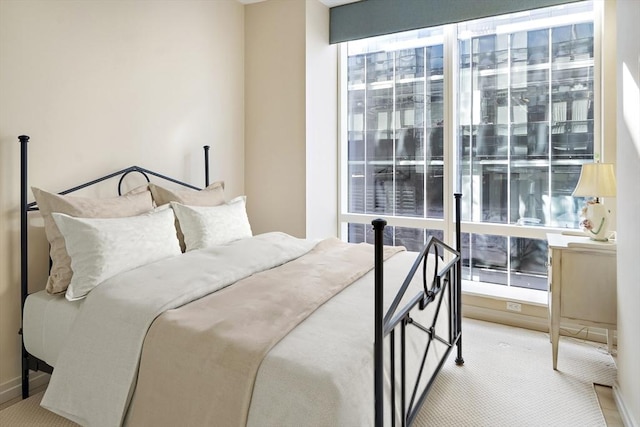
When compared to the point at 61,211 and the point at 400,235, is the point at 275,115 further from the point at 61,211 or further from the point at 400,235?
the point at 61,211

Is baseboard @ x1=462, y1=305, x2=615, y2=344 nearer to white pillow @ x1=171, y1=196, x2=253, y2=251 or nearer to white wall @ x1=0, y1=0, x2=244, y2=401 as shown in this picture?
white pillow @ x1=171, y1=196, x2=253, y2=251

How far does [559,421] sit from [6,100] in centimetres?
322

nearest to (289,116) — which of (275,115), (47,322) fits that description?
(275,115)

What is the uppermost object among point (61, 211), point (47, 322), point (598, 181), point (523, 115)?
point (523, 115)

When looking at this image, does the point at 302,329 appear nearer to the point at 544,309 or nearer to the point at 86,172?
the point at 86,172

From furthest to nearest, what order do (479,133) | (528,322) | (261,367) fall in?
(479,133) → (528,322) → (261,367)

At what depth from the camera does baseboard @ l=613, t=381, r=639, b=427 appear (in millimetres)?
1908

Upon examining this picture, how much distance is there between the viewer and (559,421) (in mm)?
2033

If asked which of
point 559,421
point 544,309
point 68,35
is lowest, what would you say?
point 559,421

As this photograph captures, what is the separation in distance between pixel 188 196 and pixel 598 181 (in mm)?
2613

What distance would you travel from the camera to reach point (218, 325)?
155 centimetres

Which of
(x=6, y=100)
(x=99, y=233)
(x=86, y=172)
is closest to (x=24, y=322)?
(x=99, y=233)

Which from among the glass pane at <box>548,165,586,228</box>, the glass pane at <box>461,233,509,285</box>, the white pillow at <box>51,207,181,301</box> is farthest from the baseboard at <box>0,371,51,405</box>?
the glass pane at <box>548,165,586,228</box>

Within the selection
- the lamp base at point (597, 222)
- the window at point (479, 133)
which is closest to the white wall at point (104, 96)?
the window at point (479, 133)
